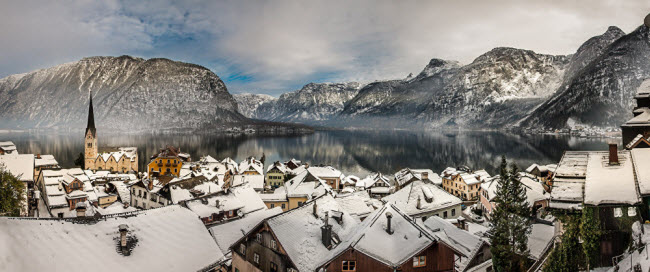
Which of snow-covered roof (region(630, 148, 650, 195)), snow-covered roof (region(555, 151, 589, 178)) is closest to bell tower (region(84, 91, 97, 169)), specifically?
snow-covered roof (region(555, 151, 589, 178))

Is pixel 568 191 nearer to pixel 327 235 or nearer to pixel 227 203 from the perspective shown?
pixel 327 235

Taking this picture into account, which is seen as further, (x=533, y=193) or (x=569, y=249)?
(x=533, y=193)

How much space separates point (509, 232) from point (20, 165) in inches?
2857

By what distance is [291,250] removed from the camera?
25469mm

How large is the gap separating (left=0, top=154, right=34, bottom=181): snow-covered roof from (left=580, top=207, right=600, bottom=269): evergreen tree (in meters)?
71.4

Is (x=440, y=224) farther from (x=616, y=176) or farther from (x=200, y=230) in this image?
(x=200, y=230)

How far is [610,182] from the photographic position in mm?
Answer: 19969

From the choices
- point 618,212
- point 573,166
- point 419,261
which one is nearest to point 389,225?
point 419,261

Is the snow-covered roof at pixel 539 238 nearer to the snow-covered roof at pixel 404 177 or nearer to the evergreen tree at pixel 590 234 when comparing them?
the evergreen tree at pixel 590 234

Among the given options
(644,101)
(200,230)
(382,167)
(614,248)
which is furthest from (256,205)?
(382,167)

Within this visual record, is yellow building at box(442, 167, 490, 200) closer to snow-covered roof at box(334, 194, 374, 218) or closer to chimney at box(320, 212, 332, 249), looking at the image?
snow-covered roof at box(334, 194, 374, 218)

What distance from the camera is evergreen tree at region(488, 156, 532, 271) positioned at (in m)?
28.0

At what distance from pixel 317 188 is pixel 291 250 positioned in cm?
3944

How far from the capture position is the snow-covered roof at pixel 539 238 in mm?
28969
